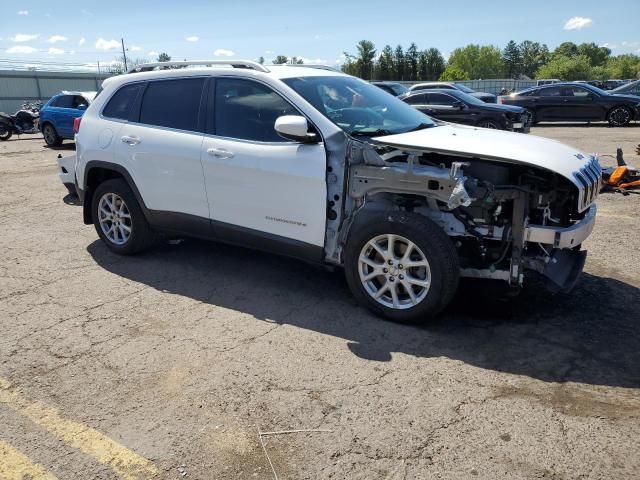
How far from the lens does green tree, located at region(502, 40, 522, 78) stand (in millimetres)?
137125

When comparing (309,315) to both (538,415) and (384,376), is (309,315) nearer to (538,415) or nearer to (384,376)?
(384,376)

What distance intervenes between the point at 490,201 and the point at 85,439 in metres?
2.87

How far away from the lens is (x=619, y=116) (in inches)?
736

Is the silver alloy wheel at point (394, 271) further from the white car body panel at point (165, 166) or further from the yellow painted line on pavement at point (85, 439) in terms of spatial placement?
the yellow painted line on pavement at point (85, 439)

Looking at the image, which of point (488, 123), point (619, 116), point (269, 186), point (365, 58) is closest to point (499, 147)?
point (269, 186)

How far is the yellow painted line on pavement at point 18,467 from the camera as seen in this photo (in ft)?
8.68

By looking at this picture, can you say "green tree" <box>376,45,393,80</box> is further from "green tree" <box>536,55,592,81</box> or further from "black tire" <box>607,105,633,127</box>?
"black tire" <box>607,105,633,127</box>

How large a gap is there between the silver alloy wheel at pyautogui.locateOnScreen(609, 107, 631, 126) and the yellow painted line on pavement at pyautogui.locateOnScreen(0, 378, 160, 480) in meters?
20.3

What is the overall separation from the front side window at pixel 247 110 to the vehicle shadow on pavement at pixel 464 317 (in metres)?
1.38

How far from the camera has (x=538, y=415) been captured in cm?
297

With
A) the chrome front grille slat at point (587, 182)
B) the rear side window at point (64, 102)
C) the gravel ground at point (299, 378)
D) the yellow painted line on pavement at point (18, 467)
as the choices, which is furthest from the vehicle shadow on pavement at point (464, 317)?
the rear side window at point (64, 102)

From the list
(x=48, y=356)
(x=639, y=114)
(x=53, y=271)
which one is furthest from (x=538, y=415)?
(x=639, y=114)

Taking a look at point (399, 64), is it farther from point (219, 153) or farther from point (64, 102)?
point (219, 153)

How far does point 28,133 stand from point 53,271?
18448 mm
